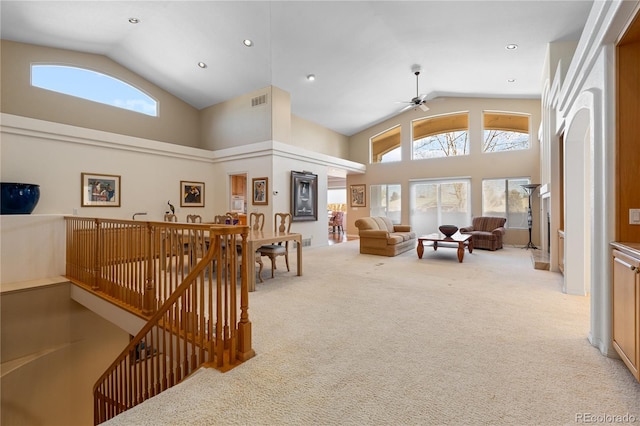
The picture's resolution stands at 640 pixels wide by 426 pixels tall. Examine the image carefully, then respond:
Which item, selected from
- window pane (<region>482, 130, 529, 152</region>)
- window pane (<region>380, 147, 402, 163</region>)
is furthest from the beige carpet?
window pane (<region>380, 147, 402, 163</region>)

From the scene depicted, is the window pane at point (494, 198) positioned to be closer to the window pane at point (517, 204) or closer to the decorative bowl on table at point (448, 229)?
the window pane at point (517, 204)

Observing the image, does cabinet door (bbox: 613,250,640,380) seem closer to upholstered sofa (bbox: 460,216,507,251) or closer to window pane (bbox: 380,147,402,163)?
upholstered sofa (bbox: 460,216,507,251)

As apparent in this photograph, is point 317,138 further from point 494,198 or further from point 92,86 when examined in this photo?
point 92,86

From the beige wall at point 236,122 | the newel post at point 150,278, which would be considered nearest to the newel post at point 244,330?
the newel post at point 150,278

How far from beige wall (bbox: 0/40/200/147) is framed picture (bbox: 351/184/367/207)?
5.88 metres

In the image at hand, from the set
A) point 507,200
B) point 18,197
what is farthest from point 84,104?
point 507,200

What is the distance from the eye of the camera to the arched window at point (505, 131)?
8.41 meters

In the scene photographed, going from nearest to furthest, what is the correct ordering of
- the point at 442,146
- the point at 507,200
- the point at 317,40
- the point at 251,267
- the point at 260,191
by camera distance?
the point at 251,267
the point at 317,40
the point at 260,191
the point at 507,200
the point at 442,146

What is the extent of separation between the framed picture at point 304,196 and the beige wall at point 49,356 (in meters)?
4.67

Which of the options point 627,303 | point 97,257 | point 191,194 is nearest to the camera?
point 627,303

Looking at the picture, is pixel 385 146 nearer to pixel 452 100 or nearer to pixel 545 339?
pixel 452 100

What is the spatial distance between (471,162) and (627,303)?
309 inches

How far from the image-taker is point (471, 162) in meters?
8.96

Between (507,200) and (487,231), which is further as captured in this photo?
(507,200)
